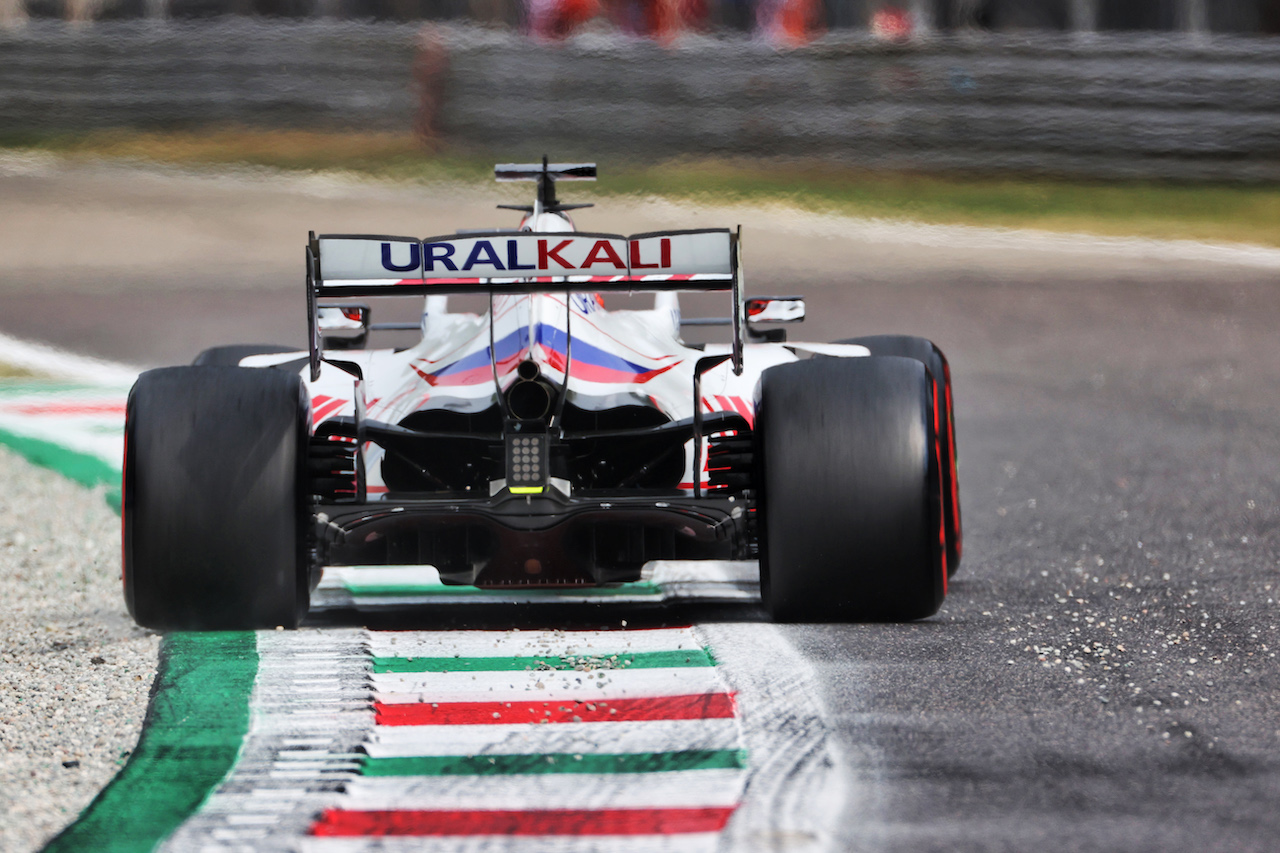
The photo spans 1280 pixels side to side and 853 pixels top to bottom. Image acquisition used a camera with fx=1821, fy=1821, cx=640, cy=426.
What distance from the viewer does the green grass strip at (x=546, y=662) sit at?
5.49 metres

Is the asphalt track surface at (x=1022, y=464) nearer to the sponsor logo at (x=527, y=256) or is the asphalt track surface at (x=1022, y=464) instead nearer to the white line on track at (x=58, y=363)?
the white line on track at (x=58, y=363)

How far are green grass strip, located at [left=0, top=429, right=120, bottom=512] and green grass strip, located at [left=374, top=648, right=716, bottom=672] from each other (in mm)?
4792

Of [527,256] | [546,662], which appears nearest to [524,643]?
[546,662]

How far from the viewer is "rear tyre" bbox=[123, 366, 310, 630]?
5891 mm

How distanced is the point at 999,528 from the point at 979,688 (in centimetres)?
410

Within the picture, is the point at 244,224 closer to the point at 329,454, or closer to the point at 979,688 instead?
the point at 329,454

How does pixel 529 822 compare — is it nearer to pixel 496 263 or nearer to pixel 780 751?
pixel 780 751

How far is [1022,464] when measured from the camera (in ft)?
36.5

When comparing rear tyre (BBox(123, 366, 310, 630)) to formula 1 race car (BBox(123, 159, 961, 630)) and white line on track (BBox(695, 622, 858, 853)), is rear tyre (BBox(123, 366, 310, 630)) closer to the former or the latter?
formula 1 race car (BBox(123, 159, 961, 630))

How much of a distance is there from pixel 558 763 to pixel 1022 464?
7.25 metres

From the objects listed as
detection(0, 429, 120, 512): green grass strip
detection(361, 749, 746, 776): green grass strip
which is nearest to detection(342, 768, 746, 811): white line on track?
detection(361, 749, 746, 776): green grass strip

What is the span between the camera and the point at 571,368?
662 cm

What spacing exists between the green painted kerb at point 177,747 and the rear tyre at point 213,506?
0.48 ft

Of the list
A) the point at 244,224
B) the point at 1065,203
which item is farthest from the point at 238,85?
the point at 1065,203
